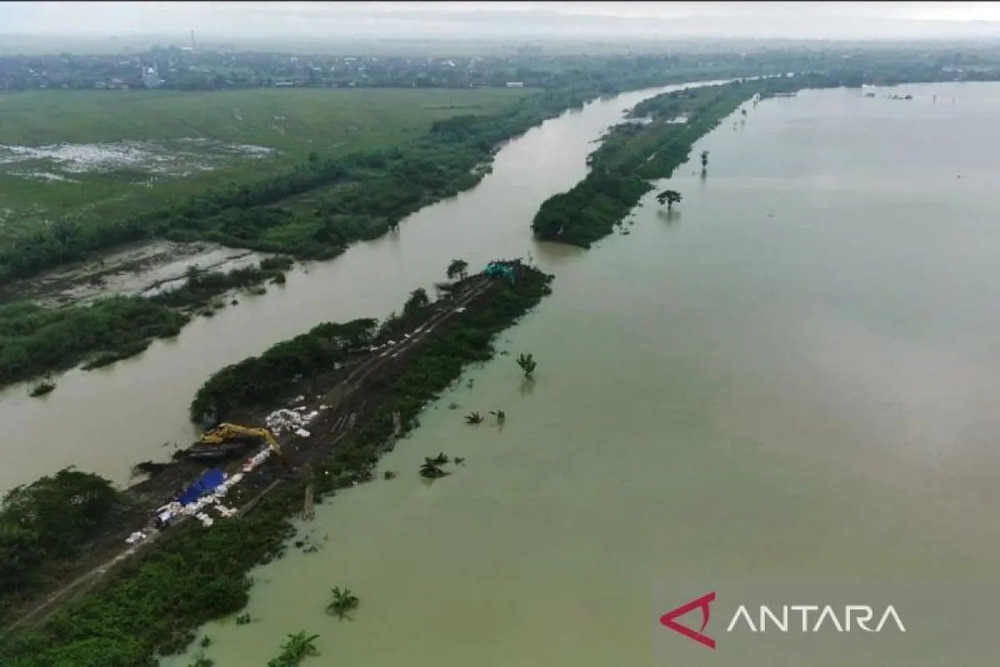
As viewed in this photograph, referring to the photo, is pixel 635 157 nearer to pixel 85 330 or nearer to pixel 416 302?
pixel 416 302

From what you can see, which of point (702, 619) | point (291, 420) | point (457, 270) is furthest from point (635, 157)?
point (702, 619)

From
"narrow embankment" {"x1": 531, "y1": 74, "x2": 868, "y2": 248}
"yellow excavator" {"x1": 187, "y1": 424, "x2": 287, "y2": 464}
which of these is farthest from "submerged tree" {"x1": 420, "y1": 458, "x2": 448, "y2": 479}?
"narrow embankment" {"x1": 531, "y1": 74, "x2": 868, "y2": 248}

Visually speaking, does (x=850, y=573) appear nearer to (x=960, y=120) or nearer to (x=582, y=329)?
(x=582, y=329)

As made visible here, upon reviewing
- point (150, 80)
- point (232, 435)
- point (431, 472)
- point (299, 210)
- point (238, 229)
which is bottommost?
point (431, 472)

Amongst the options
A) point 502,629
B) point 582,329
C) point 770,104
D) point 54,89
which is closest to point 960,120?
point 770,104

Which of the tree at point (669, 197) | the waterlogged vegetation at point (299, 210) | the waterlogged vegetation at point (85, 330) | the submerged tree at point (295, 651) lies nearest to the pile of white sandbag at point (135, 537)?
the submerged tree at point (295, 651)
